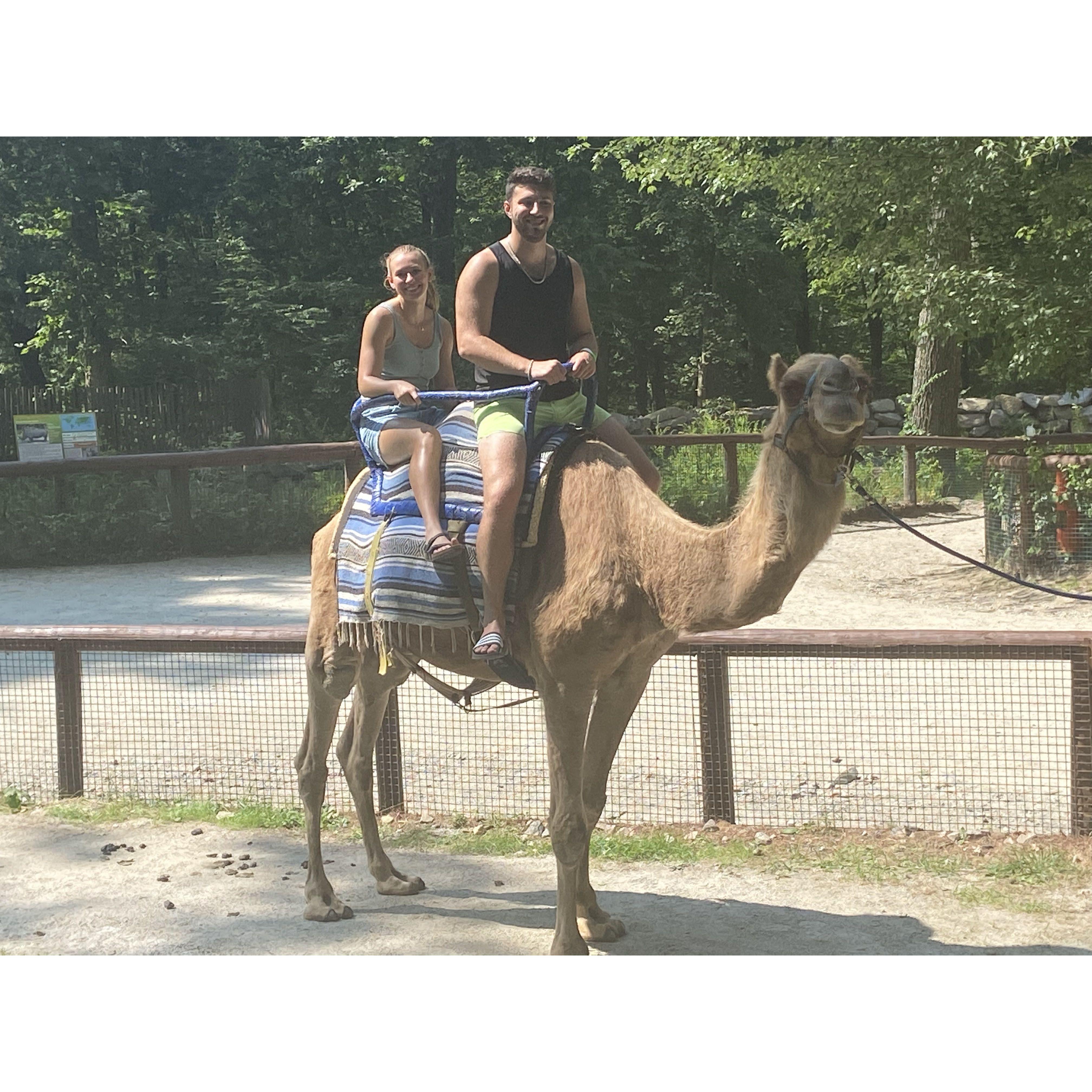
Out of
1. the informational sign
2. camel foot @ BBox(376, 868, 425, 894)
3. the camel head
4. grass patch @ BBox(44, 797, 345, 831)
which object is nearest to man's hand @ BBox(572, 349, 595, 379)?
the camel head

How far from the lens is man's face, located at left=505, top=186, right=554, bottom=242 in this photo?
155 inches

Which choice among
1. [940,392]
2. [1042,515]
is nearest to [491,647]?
[1042,515]

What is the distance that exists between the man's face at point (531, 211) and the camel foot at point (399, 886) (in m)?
2.43

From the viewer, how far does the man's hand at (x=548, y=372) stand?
388 centimetres

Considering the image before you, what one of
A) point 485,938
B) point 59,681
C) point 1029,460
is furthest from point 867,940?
point 1029,460

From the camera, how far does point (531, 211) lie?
395 centimetres

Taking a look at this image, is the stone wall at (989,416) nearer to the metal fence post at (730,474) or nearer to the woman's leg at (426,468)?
the metal fence post at (730,474)

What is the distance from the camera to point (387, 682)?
193 inches

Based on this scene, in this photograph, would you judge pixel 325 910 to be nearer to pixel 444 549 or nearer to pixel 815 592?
pixel 444 549

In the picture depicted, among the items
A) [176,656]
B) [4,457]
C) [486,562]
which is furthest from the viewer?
[4,457]

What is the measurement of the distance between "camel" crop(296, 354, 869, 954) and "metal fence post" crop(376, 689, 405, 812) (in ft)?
3.60

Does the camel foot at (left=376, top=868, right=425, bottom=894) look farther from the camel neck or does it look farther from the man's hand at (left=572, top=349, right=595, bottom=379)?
the man's hand at (left=572, top=349, right=595, bottom=379)

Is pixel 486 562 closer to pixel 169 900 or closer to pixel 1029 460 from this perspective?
pixel 169 900

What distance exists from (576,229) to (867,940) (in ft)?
48.3
